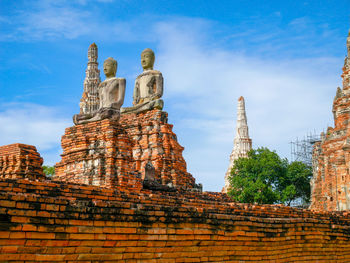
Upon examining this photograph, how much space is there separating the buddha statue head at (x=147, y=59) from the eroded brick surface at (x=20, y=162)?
680 cm

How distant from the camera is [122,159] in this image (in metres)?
12.6

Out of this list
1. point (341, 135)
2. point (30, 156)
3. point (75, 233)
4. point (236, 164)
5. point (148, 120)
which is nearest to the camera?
point (75, 233)

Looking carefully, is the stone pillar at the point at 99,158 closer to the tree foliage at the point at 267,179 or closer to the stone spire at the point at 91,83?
the tree foliage at the point at 267,179

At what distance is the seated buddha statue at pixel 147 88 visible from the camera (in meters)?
16.9

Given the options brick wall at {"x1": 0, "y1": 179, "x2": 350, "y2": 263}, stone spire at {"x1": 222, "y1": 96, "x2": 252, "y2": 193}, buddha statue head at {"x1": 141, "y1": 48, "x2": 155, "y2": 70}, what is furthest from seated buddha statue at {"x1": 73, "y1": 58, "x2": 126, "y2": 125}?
stone spire at {"x1": 222, "y1": 96, "x2": 252, "y2": 193}

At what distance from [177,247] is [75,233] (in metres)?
1.80

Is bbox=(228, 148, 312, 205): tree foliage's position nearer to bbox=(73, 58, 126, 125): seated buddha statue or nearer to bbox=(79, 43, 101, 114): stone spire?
bbox=(79, 43, 101, 114): stone spire

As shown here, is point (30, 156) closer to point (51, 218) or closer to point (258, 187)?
point (51, 218)

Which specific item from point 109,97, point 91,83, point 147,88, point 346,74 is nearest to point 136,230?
point 109,97

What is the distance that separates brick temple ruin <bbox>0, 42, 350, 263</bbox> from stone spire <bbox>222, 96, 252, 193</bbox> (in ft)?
140

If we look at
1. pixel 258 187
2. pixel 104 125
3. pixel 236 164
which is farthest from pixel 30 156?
pixel 236 164

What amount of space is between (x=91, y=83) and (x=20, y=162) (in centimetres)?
4155

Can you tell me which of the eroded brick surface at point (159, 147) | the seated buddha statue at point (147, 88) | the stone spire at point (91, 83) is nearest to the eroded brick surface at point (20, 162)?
the eroded brick surface at point (159, 147)

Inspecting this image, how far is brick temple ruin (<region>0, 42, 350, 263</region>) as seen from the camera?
5.55 m
